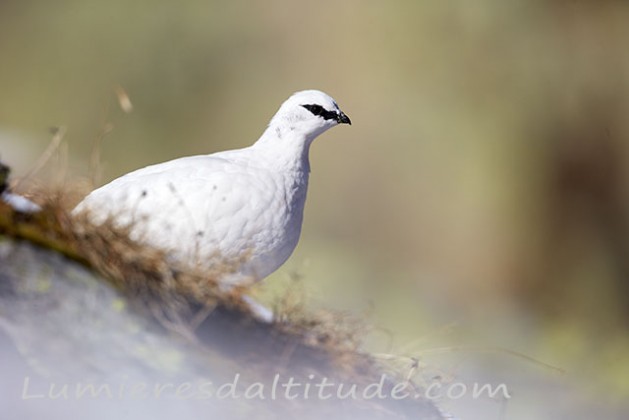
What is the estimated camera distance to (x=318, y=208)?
839 centimetres

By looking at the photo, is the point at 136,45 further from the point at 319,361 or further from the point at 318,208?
the point at 319,361

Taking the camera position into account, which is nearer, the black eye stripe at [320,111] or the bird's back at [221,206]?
the bird's back at [221,206]

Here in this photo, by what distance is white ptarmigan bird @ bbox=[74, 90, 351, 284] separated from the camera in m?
2.29

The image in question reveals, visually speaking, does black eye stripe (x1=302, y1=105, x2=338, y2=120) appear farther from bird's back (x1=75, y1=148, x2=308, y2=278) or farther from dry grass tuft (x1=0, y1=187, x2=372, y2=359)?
dry grass tuft (x1=0, y1=187, x2=372, y2=359)

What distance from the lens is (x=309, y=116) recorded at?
2.93 meters

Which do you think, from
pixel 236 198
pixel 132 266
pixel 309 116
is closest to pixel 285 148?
pixel 309 116

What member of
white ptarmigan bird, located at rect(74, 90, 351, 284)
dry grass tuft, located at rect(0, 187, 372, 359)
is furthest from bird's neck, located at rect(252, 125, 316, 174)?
dry grass tuft, located at rect(0, 187, 372, 359)

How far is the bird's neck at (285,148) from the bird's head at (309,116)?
0.6 inches

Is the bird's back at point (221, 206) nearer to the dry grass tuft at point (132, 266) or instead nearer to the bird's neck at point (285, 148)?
the bird's neck at point (285, 148)

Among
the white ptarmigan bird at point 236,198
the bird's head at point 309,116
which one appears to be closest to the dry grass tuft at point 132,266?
the white ptarmigan bird at point 236,198

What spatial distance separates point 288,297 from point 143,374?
1.19 feet

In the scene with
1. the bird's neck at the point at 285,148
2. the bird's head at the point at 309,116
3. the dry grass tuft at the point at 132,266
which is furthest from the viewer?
the bird's head at the point at 309,116

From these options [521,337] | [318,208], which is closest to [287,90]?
[318,208]

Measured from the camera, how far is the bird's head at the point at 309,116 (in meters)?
2.92
